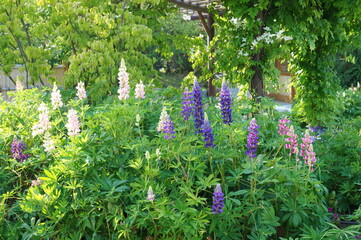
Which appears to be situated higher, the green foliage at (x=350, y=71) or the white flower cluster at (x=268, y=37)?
the white flower cluster at (x=268, y=37)

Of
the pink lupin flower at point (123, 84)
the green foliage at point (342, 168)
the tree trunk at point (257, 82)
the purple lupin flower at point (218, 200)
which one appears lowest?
the tree trunk at point (257, 82)

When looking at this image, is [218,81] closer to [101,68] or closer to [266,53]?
[266,53]

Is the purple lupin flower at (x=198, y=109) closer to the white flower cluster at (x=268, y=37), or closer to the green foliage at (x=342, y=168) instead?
the green foliage at (x=342, y=168)

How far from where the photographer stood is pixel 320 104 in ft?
19.7

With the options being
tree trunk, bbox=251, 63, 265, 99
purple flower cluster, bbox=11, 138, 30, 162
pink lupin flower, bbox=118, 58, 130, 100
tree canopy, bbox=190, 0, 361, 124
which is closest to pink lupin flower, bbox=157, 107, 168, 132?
pink lupin flower, bbox=118, 58, 130, 100

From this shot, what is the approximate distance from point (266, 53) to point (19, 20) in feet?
12.0

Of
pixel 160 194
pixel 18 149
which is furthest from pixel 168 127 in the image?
pixel 18 149

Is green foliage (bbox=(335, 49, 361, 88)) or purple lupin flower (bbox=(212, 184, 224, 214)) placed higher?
purple lupin flower (bbox=(212, 184, 224, 214))

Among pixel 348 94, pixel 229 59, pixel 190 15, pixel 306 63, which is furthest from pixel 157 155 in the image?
pixel 190 15

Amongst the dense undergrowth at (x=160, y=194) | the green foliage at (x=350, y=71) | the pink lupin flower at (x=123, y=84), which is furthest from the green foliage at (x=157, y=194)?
the green foliage at (x=350, y=71)

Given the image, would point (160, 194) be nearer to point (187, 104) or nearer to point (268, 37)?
point (187, 104)

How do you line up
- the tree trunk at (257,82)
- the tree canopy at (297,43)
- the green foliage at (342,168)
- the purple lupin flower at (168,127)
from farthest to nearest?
the tree trunk at (257,82), the tree canopy at (297,43), the green foliage at (342,168), the purple lupin flower at (168,127)

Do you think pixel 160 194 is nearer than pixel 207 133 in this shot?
Yes

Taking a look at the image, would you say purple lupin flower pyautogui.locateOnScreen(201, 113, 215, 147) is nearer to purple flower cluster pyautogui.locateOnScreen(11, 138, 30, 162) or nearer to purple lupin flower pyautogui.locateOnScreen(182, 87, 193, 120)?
purple lupin flower pyautogui.locateOnScreen(182, 87, 193, 120)
